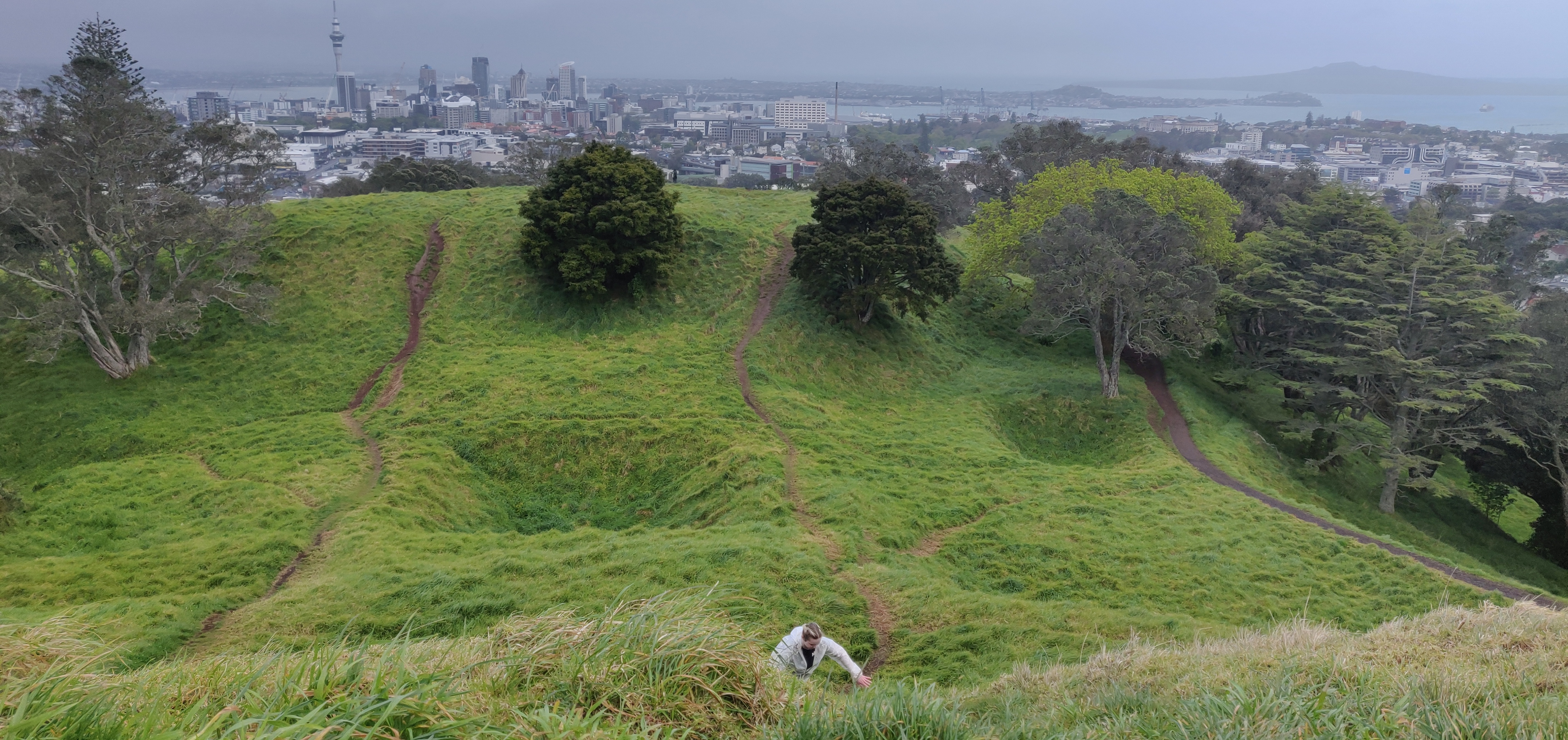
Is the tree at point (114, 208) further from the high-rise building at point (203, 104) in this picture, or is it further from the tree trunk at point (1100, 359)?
the high-rise building at point (203, 104)

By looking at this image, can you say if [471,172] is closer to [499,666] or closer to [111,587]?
[111,587]

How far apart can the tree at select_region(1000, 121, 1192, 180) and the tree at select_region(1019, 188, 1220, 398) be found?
1976 cm

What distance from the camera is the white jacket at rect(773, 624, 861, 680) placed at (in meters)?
8.78

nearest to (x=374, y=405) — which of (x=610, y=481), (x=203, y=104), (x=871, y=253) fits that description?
(x=610, y=481)

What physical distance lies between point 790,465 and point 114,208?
21.0 metres

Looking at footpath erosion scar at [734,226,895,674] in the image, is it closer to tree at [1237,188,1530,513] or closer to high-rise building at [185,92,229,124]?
tree at [1237,188,1530,513]

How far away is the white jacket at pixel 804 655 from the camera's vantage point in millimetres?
8781

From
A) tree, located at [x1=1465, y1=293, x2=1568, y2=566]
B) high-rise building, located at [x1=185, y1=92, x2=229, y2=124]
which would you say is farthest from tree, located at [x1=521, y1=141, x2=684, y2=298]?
high-rise building, located at [x1=185, y1=92, x2=229, y2=124]

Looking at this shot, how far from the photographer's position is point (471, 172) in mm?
58125

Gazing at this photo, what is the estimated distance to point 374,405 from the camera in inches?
960

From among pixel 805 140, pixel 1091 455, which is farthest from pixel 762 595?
pixel 805 140

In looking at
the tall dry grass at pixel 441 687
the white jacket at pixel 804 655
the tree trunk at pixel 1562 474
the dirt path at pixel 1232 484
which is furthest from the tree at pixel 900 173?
the tall dry grass at pixel 441 687

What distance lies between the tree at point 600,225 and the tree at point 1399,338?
22495 millimetres

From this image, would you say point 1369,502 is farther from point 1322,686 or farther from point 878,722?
point 878,722
